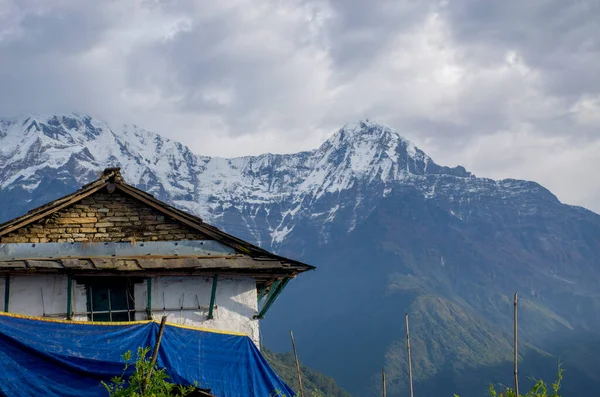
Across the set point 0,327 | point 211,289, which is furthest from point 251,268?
point 0,327

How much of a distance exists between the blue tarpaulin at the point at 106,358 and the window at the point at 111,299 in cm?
300

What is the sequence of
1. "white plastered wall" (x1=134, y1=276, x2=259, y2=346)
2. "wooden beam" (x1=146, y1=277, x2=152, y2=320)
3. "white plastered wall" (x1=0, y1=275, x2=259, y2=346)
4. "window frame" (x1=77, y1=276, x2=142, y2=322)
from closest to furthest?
"white plastered wall" (x1=0, y1=275, x2=259, y2=346) < "window frame" (x1=77, y1=276, x2=142, y2=322) < "wooden beam" (x1=146, y1=277, x2=152, y2=320) < "white plastered wall" (x1=134, y1=276, x2=259, y2=346)

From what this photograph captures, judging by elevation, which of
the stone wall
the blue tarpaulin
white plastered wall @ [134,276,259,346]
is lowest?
the blue tarpaulin

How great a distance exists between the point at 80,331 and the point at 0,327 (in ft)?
5.28

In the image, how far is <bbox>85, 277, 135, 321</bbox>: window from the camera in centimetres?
1881

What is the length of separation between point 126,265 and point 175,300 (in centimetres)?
151

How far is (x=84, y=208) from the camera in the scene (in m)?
20.0

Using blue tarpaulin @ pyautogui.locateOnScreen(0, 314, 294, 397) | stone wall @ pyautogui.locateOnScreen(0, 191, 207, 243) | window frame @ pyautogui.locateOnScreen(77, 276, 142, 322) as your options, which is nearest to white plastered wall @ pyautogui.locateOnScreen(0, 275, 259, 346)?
window frame @ pyautogui.locateOnScreen(77, 276, 142, 322)

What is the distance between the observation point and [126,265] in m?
18.9

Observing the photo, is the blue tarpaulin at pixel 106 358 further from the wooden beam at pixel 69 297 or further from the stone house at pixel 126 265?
the wooden beam at pixel 69 297

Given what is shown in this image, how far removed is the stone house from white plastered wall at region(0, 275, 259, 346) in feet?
0.08

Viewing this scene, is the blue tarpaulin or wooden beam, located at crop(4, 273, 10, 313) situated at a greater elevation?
wooden beam, located at crop(4, 273, 10, 313)

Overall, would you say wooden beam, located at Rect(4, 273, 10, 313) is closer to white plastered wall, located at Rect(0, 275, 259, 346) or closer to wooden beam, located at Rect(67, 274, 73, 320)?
white plastered wall, located at Rect(0, 275, 259, 346)

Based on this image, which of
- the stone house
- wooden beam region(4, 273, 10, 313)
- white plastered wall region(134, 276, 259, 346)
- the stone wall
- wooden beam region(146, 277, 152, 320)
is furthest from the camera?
the stone wall
